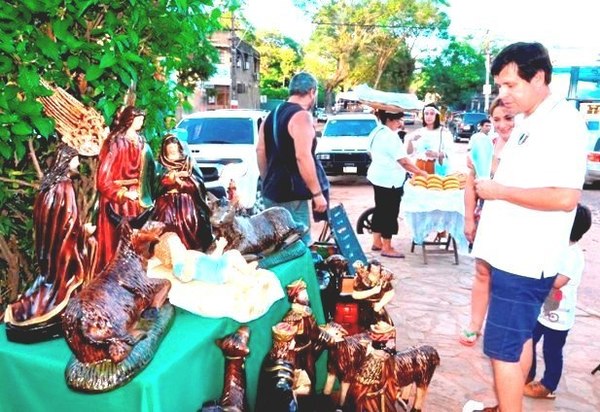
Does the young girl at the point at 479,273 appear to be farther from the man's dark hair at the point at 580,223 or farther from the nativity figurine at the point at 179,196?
the nativity figurine at the point at 179,196

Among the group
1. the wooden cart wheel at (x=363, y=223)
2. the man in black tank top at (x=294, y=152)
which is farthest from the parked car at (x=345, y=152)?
the man in black tank top at (x=294, y=152)

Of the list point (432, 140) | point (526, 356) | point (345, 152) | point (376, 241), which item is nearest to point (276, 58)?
point (345, 152)

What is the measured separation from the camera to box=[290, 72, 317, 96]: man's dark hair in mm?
4316

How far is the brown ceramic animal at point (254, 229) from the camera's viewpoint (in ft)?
9.14

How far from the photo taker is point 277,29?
1948 inches

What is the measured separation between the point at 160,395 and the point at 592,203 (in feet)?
37.9

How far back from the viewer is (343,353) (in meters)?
2.54

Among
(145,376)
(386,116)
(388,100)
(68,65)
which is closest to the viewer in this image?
(145,376)

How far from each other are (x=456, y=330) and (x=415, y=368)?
2.23 m

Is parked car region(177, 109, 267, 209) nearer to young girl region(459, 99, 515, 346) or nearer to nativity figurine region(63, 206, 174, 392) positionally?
young girl region(459, 99, 515, 346)

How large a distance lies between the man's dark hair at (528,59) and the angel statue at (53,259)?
1.79 metres

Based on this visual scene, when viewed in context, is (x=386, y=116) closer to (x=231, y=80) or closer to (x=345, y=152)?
(x=345, y=152)

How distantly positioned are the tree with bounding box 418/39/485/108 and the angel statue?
4720cm

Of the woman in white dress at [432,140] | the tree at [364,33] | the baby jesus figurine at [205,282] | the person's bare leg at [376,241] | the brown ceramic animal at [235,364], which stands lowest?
the person's bare leg at [376,241]
